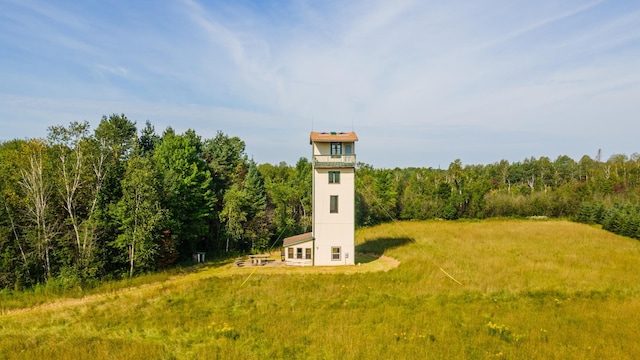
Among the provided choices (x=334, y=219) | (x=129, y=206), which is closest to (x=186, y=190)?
(x=129, y=206)

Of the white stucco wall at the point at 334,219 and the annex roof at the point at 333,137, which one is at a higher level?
the annex roof at the point at 333,137

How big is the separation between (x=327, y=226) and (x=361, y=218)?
31197 millimetres

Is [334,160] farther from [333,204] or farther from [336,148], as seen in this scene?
[333,204]

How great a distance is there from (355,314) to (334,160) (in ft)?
45.1

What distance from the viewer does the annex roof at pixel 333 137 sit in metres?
27.7

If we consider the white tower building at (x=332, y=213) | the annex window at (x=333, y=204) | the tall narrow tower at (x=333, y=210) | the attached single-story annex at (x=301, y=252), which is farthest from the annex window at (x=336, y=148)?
the attached single-story annex at (x=301, y=252)

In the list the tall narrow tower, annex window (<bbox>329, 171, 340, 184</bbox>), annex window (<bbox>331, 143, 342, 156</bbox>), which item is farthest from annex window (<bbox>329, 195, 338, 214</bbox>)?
annex window (<bbox>331, 143, 342, 156</bbox>)

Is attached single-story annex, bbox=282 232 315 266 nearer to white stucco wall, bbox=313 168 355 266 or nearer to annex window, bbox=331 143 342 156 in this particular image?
white stucco wall, bbox=313 168 355 266

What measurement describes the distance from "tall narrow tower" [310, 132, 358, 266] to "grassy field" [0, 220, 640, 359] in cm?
197

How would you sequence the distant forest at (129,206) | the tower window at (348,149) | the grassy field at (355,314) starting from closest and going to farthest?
the grassy field at (355,314), the distant forest at (129,206), the tower window at (348,149)

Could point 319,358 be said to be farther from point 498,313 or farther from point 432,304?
point 498,313

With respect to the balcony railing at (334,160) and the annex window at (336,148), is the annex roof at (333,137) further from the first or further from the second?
the balcony railing at (334,160)

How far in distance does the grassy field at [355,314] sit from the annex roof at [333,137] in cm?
990

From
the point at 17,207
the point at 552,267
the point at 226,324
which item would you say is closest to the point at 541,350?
the point at 226,324
